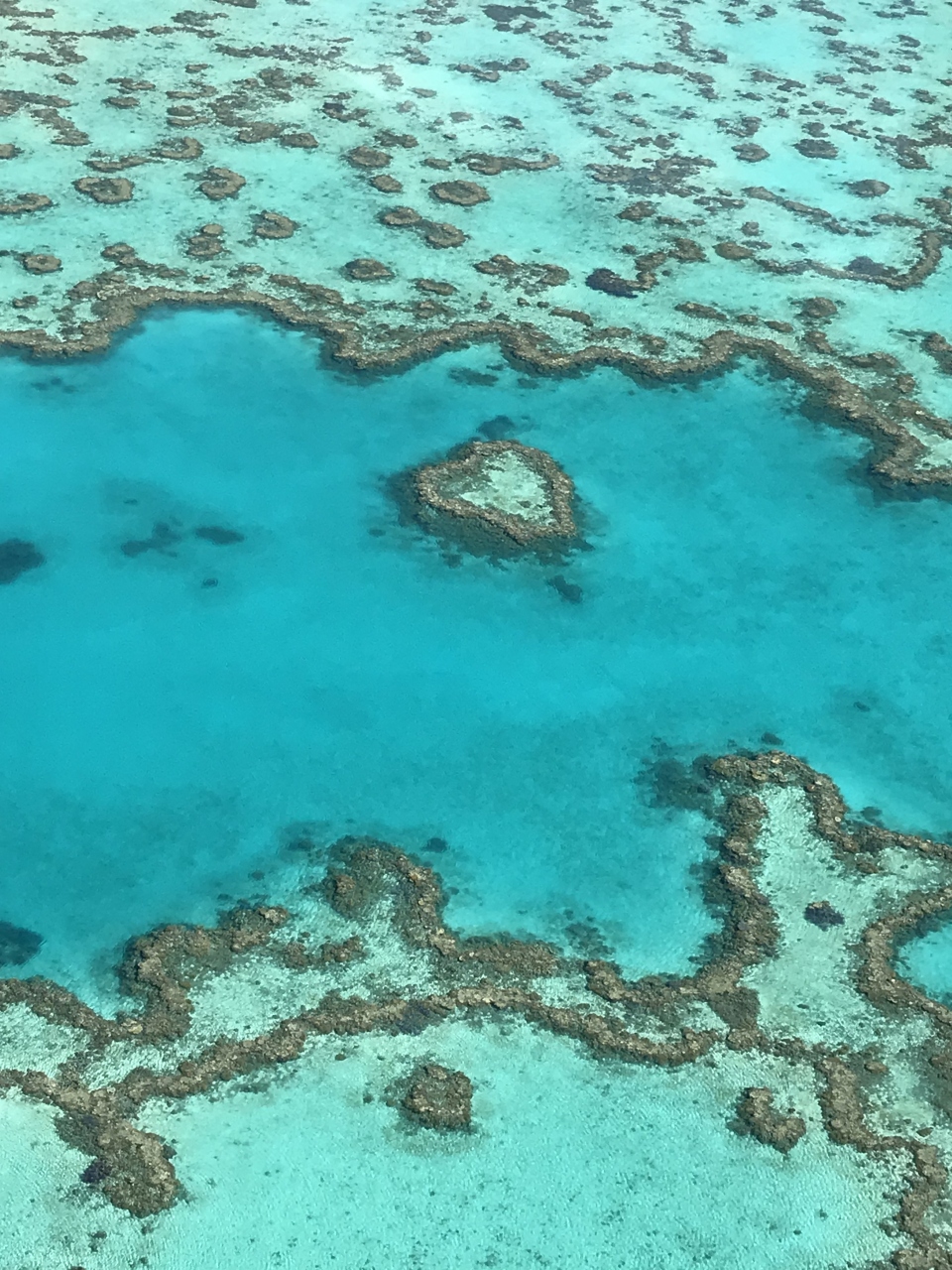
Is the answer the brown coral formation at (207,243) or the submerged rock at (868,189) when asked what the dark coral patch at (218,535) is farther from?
the submerged rock at (868,189)

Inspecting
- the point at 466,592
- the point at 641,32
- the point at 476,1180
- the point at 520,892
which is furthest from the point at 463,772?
the point at 641,32

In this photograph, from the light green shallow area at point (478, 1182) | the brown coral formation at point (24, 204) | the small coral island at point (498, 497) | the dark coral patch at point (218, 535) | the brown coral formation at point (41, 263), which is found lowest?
the light green shallow area at point (478, 1182)

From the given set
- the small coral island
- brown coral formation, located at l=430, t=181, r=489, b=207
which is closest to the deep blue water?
the small coral island

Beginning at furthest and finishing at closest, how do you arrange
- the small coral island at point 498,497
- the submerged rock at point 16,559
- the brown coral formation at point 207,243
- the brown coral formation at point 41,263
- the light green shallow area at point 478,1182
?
1. the brown coral formation at point 207,243
2. the brown coral formation at point 41,263
3. the small coral island at point 498,497
4. the submerged rock at point 16,559
5. the light green shallow area at point 478,1182

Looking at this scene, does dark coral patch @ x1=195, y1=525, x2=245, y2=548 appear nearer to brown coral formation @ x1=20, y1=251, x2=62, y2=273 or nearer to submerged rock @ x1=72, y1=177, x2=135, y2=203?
brown coral formation @ x1=20, y1=251, x2=62, y2=273

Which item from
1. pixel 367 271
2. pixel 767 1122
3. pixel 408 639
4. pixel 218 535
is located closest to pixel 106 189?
pixel 367 271

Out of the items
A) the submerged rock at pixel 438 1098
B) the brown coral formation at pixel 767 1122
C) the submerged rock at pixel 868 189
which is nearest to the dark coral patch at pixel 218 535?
the submerged rock at pixel 438 1098
